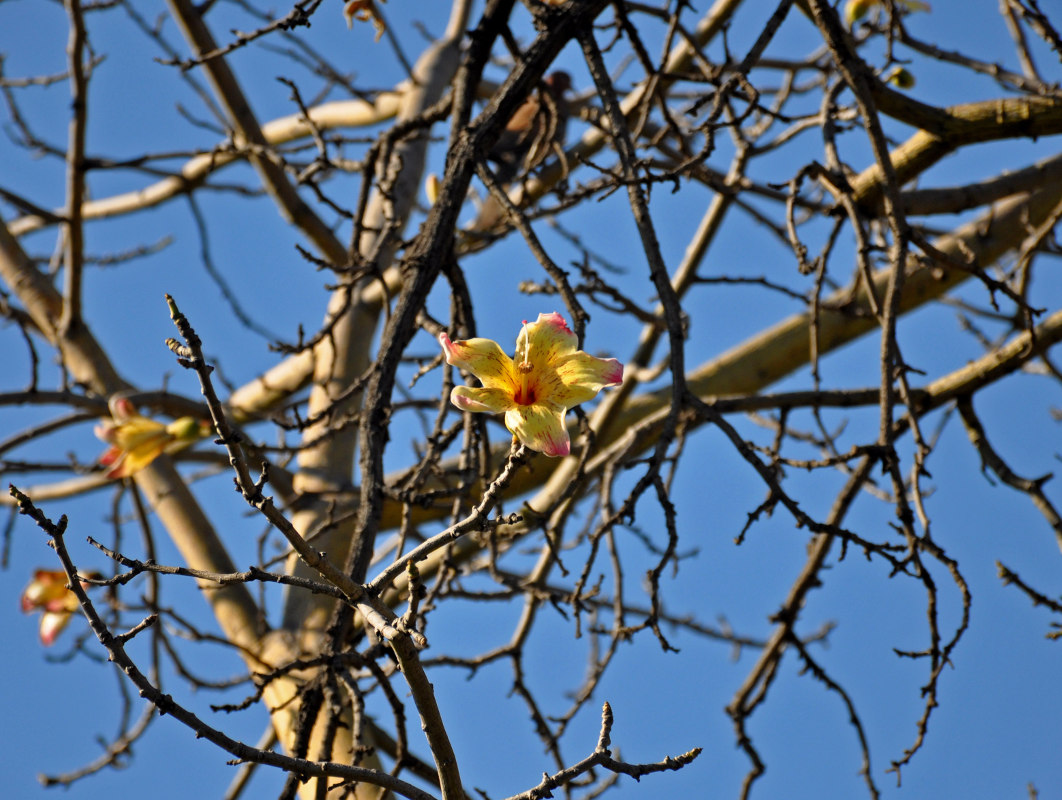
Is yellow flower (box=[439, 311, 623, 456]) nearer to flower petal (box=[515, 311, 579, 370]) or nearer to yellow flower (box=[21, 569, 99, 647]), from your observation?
flower petal (box=[515, 311, 579, 370])

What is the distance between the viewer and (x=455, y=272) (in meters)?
2.02

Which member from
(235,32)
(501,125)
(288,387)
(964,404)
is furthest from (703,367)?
(235,32)

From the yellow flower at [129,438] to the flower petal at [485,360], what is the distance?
1.64 metres

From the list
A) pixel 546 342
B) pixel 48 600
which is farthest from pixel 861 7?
pixel 48 600

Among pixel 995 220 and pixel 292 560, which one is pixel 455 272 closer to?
pixel 292 560

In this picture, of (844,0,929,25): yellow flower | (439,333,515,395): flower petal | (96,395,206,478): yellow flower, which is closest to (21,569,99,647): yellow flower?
(96,395,206,478): yellow flower

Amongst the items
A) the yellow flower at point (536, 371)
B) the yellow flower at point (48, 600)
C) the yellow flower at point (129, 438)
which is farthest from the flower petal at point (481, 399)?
the yellow flower at point (48, 600)

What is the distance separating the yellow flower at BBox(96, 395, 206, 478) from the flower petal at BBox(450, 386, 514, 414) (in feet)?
5.47

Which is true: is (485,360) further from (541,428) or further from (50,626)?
(50,626)

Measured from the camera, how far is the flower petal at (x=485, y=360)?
126 centimetres

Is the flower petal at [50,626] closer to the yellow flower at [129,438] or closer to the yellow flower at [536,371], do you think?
the yellow flower at [129,438]

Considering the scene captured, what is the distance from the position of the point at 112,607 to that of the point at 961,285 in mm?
3235

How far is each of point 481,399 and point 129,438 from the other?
A: 5.70 feet

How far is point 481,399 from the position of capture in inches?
48.9
